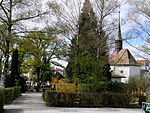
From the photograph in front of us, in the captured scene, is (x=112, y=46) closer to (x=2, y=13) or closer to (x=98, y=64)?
(x=98, y=64)

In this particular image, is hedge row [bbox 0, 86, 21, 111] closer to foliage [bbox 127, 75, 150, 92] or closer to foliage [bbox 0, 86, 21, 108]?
foliage [bbox 0, 86, 21, 108]

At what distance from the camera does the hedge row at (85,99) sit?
44.9 ft

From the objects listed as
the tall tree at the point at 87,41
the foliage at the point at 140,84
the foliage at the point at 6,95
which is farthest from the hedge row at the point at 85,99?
the foliage at the point at 140,84

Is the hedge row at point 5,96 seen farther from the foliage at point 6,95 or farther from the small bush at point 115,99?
the small bush at point 115,99

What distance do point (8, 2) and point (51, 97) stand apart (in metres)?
8.72

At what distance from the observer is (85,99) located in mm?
14305

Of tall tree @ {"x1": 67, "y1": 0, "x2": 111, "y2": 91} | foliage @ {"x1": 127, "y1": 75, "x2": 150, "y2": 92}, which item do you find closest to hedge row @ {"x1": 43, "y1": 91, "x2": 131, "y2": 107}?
tall tree @ {"x1": 67, "y1": 0, "x2": 111, "y2": 91}

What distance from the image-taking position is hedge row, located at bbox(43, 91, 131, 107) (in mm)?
13672

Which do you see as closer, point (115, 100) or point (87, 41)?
point (115, 100)

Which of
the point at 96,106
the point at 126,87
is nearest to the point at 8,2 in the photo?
the point at 96,106

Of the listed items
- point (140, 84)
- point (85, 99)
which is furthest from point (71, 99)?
point (140, 84)

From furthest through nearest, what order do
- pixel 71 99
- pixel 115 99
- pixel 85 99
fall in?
pixel 115 99 < pixel 85 99 < pixel 71 99

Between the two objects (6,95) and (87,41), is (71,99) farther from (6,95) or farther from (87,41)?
(87,41)

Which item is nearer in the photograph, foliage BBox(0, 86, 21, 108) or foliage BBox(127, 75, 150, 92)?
foliage BBox(0, 86, 21, 108)
